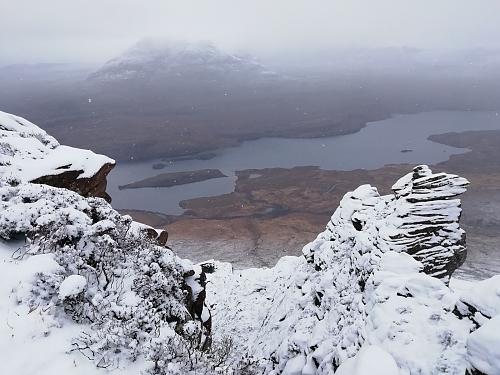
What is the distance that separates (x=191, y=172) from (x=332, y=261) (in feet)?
302

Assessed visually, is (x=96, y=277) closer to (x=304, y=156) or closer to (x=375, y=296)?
(x=375, y=296)

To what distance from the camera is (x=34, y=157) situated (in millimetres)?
13773

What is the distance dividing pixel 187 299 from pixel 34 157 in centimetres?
813

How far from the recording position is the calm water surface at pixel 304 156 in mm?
87625

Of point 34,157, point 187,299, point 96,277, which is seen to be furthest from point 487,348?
point 34,157

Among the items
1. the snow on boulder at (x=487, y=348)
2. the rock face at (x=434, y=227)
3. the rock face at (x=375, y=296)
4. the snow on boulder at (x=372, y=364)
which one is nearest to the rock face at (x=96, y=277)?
the snow on boulder at (x=372, y=364)

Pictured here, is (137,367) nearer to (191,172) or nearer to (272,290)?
(272,290)

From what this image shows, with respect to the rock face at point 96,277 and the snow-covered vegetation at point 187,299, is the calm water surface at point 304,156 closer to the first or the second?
the snow-covered vegetation at point 187,299

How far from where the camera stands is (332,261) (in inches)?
614

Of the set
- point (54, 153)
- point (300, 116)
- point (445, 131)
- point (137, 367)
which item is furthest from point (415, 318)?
point (300, 116)

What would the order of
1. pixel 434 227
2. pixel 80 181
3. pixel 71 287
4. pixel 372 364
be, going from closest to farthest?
pixel 372 364 → pixel 71 287 → pixel 434 227 → pixel 80 181

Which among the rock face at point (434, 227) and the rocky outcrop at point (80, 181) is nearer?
the rock face at point (434, 227)

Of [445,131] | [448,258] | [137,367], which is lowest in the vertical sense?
[445,131]

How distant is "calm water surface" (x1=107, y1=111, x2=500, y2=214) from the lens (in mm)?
87625
